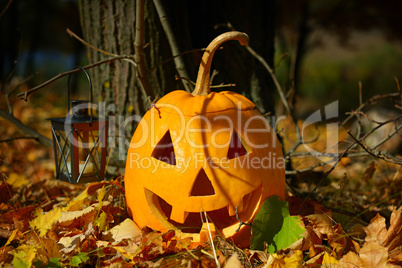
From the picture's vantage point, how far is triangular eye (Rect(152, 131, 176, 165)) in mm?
1836

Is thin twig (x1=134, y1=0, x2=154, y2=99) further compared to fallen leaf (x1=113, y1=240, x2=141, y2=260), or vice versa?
thin twig (x1=134, y1=0, x2=154, y2=99)

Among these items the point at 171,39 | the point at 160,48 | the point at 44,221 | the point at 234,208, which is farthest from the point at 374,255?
the point at 160,48

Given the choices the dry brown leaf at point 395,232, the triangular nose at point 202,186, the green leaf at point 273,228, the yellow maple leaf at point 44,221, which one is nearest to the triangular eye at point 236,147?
the triangular nose at point 202,186

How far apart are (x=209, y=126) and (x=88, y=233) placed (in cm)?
76

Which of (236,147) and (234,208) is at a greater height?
(236,147)

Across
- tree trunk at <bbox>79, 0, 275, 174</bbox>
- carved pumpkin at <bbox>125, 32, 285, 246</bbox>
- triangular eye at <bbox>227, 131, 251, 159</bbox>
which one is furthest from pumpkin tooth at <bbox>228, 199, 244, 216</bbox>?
tree trunk at <bbox>79, 0, 275, 174</bbox>

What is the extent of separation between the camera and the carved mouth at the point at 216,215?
175 cm

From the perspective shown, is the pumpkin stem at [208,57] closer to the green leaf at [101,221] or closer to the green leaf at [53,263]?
the green leaf at [101,221]

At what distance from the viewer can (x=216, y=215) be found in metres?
1.81

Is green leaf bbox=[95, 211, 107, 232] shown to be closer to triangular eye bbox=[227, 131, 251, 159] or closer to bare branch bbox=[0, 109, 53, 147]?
triangular eye bbox=[227, 131, 251, 159]

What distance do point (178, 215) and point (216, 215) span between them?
0.67 ft

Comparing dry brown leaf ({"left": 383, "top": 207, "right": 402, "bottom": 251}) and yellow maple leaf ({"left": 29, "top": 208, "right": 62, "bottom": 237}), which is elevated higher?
yellow maple leaf ({"left": 29, "top": 208, "right": 62, "bottom": 237})

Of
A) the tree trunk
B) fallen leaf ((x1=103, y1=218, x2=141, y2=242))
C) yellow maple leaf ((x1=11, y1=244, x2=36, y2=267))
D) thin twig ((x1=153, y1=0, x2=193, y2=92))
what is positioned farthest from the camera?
the tree trunk

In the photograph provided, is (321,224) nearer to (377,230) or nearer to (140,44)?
(377,230)
